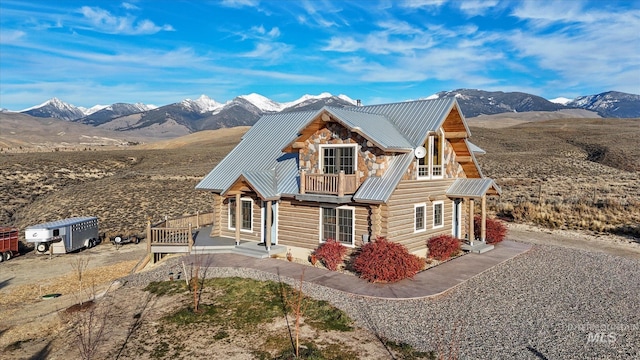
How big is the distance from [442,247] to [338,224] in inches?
180

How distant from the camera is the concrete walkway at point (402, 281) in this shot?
13.2 m

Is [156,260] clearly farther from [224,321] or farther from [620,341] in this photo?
[620,341]

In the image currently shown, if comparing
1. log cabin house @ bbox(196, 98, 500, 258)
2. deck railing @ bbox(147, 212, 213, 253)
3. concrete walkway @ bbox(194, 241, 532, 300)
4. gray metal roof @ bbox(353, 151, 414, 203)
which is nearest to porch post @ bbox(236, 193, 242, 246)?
log cabin house @ bbox(196, 98, 500, 258)

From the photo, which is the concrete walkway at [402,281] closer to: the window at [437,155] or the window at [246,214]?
the window at [246,214]

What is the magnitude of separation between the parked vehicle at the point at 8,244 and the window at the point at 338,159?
1705 cm

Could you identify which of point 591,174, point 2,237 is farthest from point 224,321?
point 591,174

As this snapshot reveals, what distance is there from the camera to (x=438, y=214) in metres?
19.2

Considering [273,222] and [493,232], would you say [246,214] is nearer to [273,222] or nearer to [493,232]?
[273,222]

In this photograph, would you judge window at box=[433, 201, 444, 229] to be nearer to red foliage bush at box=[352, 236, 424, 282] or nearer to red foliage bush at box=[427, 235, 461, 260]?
red foliage bush at box=[427, 235, 461, 260]

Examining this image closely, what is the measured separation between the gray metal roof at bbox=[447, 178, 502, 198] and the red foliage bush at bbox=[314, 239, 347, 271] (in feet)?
20.7

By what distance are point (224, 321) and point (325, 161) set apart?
28.2 feet

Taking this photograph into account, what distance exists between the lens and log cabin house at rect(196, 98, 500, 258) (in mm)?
16281

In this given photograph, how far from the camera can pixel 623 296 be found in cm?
1303

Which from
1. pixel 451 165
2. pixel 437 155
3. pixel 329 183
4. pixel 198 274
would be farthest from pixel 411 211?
pixel 198 274
